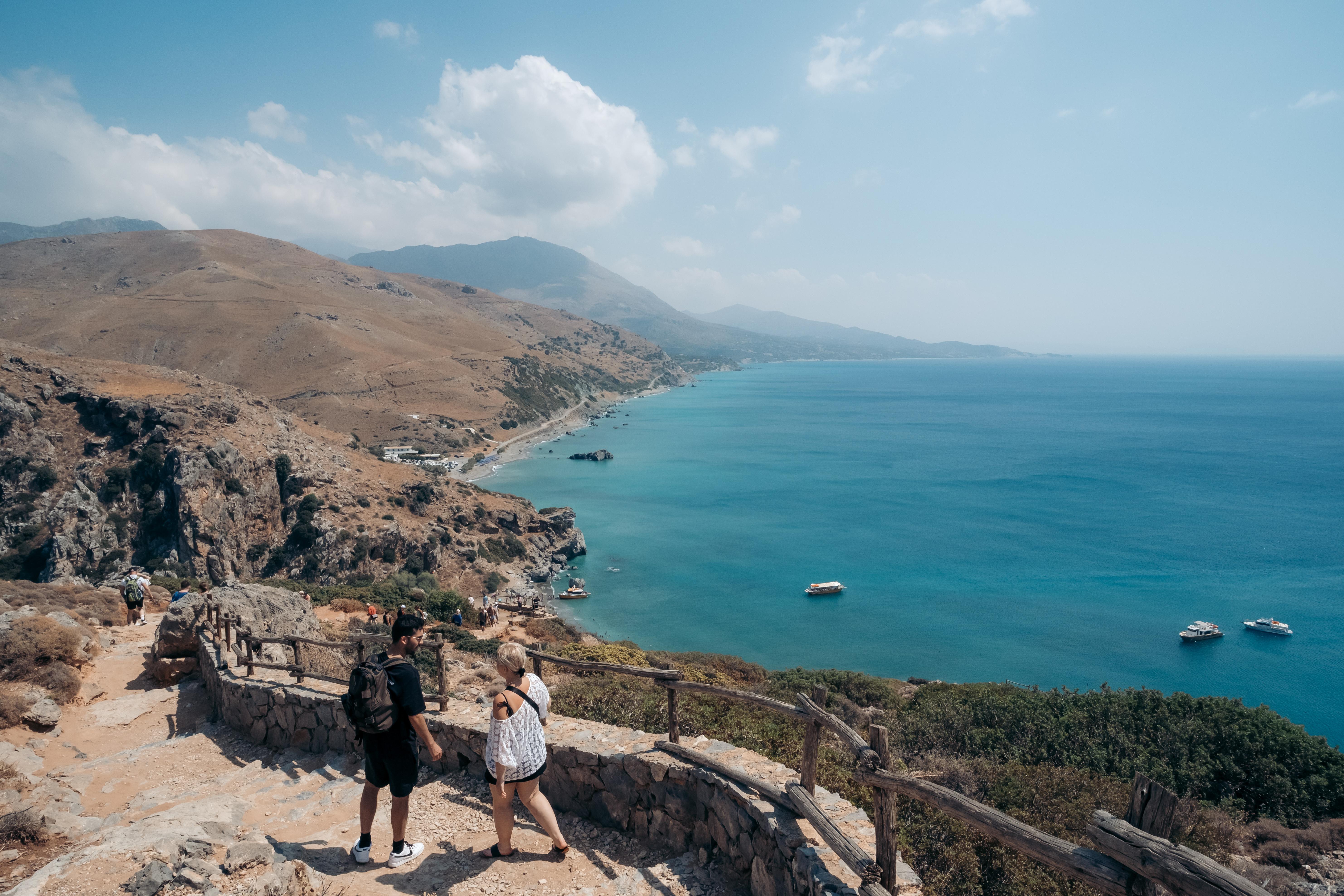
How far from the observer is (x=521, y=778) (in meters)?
5.00

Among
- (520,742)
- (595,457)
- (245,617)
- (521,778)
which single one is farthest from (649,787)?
(595,457)

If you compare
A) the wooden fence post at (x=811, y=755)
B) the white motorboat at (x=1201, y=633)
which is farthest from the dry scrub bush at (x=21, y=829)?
the white motorboat at (x=1201, y=633)

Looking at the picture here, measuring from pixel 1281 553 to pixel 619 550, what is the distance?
2058 inches

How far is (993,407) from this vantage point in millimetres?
144750

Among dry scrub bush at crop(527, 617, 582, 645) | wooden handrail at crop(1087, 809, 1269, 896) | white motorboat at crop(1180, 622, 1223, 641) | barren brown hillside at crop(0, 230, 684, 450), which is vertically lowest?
white motorboat at crop(1180, 622, 1223, 641)

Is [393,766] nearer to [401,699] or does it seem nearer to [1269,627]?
[401,699]

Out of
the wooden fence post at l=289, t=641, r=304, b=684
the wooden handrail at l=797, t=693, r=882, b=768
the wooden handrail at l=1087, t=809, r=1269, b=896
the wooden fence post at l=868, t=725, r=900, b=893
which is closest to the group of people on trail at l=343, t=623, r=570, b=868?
A: the wooden handrail at l=797, t=693, r=882, b=768

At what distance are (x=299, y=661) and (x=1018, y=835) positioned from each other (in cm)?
923

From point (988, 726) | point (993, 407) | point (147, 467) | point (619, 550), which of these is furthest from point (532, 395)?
point (988, 726)

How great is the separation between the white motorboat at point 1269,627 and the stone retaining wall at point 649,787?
153ft

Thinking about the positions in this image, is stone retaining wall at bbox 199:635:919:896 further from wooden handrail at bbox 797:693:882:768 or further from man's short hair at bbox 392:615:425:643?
man's short hair at bbox 392:615:425:643

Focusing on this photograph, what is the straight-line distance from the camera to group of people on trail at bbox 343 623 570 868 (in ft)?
15.9

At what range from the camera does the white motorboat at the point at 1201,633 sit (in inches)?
1426

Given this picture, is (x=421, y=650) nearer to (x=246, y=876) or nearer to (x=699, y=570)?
(x=246, y=876)
